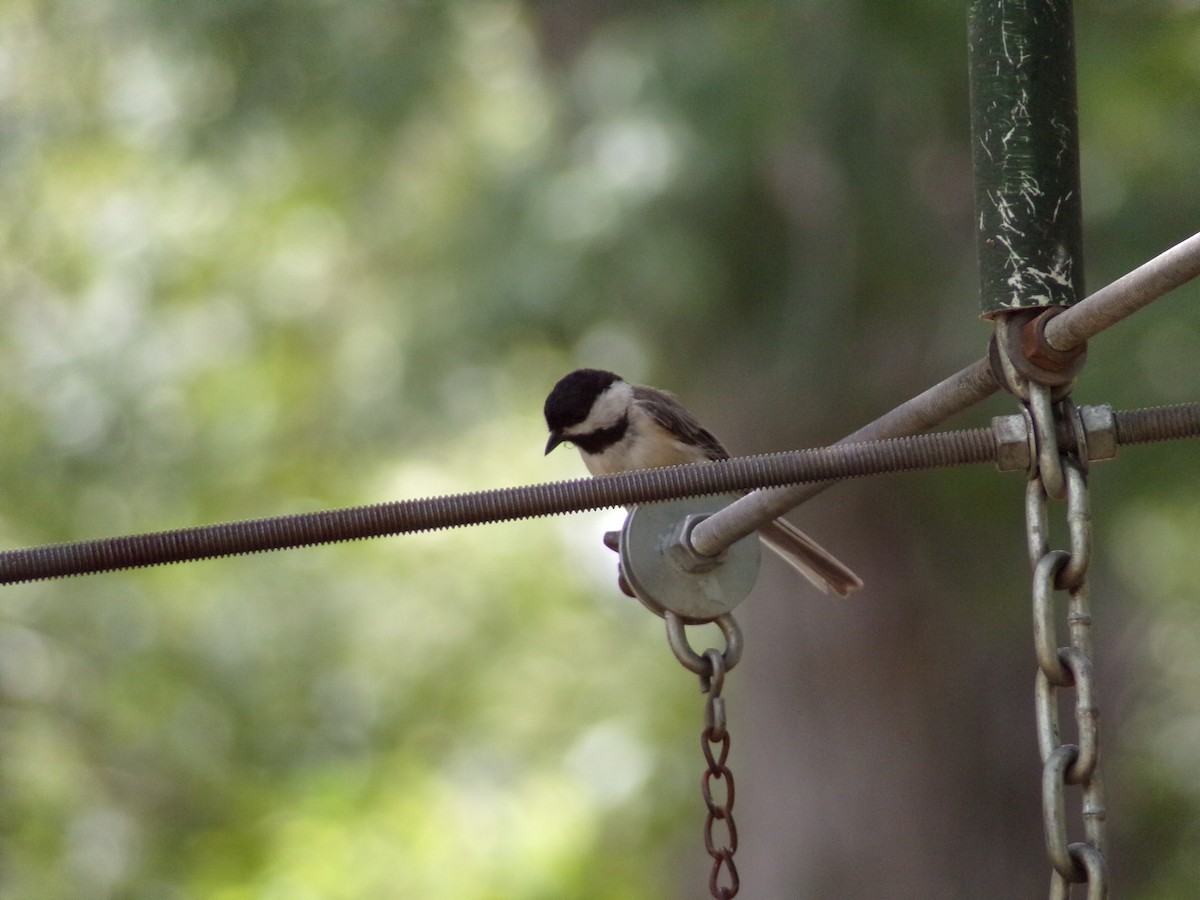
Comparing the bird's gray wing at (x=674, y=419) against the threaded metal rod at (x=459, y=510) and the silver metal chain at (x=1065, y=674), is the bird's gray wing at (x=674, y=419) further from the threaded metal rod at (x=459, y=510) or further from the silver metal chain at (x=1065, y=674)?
the silver metal chain at (x=1065, y=674)

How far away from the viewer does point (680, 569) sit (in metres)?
2.08

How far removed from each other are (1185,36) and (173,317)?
5.37 metres

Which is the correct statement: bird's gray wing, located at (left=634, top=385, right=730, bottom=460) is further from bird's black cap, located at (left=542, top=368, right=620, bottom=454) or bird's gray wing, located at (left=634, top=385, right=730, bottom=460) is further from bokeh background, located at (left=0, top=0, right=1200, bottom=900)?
bird's black cap, located at (left=542, top=368, right=620, bottom=454)

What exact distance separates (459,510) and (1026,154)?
792 mm

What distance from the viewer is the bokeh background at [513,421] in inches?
201

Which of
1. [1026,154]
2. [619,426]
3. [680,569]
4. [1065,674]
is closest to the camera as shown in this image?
[1065,674]

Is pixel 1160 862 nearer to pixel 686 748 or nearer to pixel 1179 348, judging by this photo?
pixel 686 748

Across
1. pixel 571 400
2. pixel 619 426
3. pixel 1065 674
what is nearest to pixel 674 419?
pixel 619 426

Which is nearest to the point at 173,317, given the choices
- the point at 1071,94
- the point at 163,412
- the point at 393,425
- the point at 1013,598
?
the point at 163,412

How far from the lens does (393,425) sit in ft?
22.5

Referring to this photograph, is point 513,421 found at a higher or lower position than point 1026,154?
higher

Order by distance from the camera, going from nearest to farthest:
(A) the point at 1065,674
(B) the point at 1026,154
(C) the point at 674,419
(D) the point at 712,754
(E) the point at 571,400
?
(A) the point at 1065,674, (B) the point at 1026,154, (D) the point at 712,754, (E) the point at 571,400, (C) the point at 674,419

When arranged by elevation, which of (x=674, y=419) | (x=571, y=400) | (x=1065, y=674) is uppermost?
(x=674, y=419)

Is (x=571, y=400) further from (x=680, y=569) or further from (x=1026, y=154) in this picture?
(x=1026, y=154)
